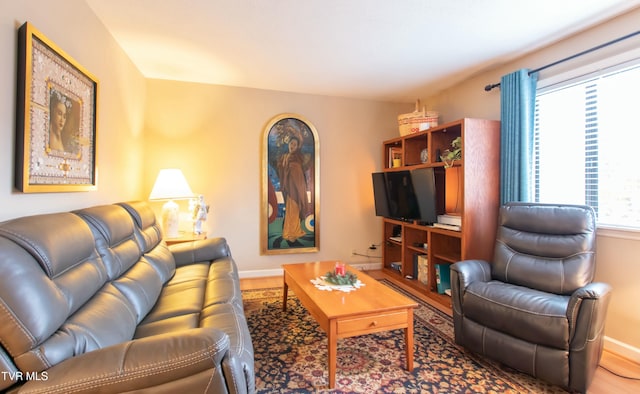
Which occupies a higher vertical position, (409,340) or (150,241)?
(150,241)

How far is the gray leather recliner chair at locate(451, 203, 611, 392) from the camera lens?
1.70 meters

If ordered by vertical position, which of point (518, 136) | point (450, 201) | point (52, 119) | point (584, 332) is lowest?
point (584, 332)

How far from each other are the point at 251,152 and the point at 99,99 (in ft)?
5.87

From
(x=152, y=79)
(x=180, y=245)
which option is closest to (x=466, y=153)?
(x=180, y=245)

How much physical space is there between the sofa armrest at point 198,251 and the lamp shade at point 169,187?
52 centimetres

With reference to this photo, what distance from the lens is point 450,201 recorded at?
3.46 metres

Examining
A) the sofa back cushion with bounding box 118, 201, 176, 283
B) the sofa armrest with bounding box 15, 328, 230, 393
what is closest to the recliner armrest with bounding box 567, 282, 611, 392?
the sofa armrest with bounding box 15, 328, 230, 393

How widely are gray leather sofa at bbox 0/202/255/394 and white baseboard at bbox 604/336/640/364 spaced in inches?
99.8

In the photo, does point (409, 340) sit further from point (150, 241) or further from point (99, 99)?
point (99, 99)

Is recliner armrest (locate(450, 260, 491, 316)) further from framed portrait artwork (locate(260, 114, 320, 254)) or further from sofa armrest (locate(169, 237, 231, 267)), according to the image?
framed portrait artwork (locate(260, 114, 320, 254))

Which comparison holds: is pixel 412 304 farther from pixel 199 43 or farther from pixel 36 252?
pixel 199 43

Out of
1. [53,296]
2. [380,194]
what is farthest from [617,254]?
[53,296]

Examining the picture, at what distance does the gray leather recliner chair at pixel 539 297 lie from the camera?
170 cm


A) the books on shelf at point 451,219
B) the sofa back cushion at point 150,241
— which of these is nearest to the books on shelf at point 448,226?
the books on shelf at point 451,219
